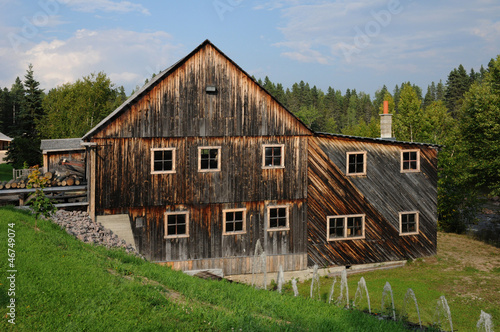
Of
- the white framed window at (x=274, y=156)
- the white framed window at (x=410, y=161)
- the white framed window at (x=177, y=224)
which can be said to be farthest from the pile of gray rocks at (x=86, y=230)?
the white framed window at (x=410, y=161)

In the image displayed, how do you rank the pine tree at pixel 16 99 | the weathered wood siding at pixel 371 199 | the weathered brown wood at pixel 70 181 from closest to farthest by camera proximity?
1. the weathered brown wood at pixel 70 181
2. the weathered wood siding at pixel 371 199
3. the pine tree at pixel 16 99

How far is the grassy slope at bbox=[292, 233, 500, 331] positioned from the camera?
16.0m

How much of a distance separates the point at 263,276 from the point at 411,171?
10351 mm

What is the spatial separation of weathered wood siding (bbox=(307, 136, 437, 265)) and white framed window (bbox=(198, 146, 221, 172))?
4954mm

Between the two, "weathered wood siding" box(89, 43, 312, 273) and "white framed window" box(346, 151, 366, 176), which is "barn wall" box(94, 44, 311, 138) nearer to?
"weathered wood siding" box(89, 43, 312, 273)

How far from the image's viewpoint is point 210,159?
20062 mm

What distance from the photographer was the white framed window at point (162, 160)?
19250mm

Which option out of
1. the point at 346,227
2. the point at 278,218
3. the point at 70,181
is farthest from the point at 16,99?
the point at 346,227

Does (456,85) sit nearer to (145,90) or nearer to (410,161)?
(410,161)

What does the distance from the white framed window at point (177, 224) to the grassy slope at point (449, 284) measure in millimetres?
6382

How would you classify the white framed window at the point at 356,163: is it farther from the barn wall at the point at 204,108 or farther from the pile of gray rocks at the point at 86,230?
the pile of gray rocks at the point at 86,230

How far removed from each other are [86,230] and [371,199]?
1454cm

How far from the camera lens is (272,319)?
9.18m

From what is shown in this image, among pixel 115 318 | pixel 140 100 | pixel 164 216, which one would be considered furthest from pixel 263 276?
pixel 115 318
